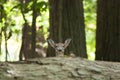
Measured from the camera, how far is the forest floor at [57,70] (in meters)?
4.48

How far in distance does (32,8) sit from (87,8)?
7.16 meters

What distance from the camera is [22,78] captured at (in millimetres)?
4406

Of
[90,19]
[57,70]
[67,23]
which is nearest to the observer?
[57,70]

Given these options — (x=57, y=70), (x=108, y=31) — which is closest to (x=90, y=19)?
(x=108, y=31)

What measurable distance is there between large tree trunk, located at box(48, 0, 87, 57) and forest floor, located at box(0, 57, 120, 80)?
2.67 meters

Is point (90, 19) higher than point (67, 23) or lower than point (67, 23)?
lower

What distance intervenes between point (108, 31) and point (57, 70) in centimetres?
339

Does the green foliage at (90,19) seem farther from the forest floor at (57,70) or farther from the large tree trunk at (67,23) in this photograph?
the forest floor at (57,70)

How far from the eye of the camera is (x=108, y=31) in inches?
308

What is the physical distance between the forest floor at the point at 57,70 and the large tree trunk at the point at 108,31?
2607mm

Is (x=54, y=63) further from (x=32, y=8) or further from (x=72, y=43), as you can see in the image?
(x=72, y=43)

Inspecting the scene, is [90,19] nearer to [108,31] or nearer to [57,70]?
[108,31]

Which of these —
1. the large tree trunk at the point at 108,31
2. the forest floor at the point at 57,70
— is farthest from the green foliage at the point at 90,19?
the forest floor at the point at 57,70

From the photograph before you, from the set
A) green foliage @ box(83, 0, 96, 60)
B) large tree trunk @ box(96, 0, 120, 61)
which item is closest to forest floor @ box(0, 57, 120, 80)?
large tree trunk @ box(96, 0, 120, 61)
